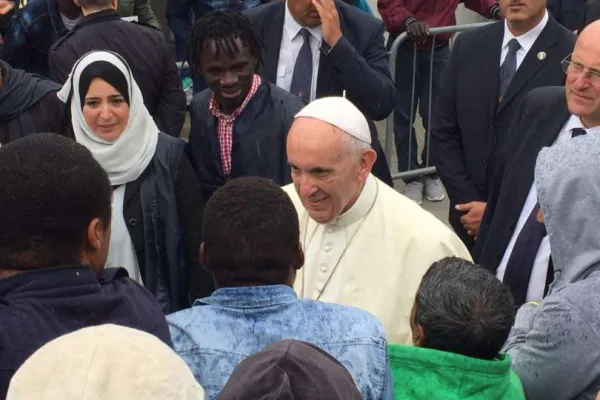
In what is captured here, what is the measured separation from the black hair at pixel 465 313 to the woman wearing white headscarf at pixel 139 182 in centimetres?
158

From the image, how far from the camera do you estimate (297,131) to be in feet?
12.5

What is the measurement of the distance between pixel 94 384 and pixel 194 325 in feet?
2.91

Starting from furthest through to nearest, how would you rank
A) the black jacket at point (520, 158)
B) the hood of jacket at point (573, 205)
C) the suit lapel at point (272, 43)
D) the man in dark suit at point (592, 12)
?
1. the man in dark suit at point (592, 12)
2. the suit lapel at point (272, 43)
3. the black jacket at point (520, 158)
4. the hood of jacket at point (573, 205)

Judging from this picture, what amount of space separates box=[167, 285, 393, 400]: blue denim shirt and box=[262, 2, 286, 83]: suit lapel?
9.51 feet

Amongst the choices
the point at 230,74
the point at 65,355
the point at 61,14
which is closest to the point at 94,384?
the point at 65,355

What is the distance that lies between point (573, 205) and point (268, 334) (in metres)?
1.17

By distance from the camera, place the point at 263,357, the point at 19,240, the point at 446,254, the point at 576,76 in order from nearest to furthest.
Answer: the point at 263,357, the point at 19,240, the point at 446,254, the point at 576,76

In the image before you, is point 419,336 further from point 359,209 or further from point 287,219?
point 359,209

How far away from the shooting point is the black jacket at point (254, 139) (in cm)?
461

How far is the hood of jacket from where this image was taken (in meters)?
3.18

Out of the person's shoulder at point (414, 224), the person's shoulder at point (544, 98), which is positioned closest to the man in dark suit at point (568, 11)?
the person's shoulder at point (544, 98)

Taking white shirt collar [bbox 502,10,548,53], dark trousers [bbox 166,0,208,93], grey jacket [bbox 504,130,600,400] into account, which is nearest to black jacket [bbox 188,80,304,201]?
white shirt collar [bbox 502,10,548,53]

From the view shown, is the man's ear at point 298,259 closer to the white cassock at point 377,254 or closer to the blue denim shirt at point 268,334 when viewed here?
the blue denim shirt at point 268,334

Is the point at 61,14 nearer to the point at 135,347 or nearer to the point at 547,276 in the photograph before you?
the point at 547,276
